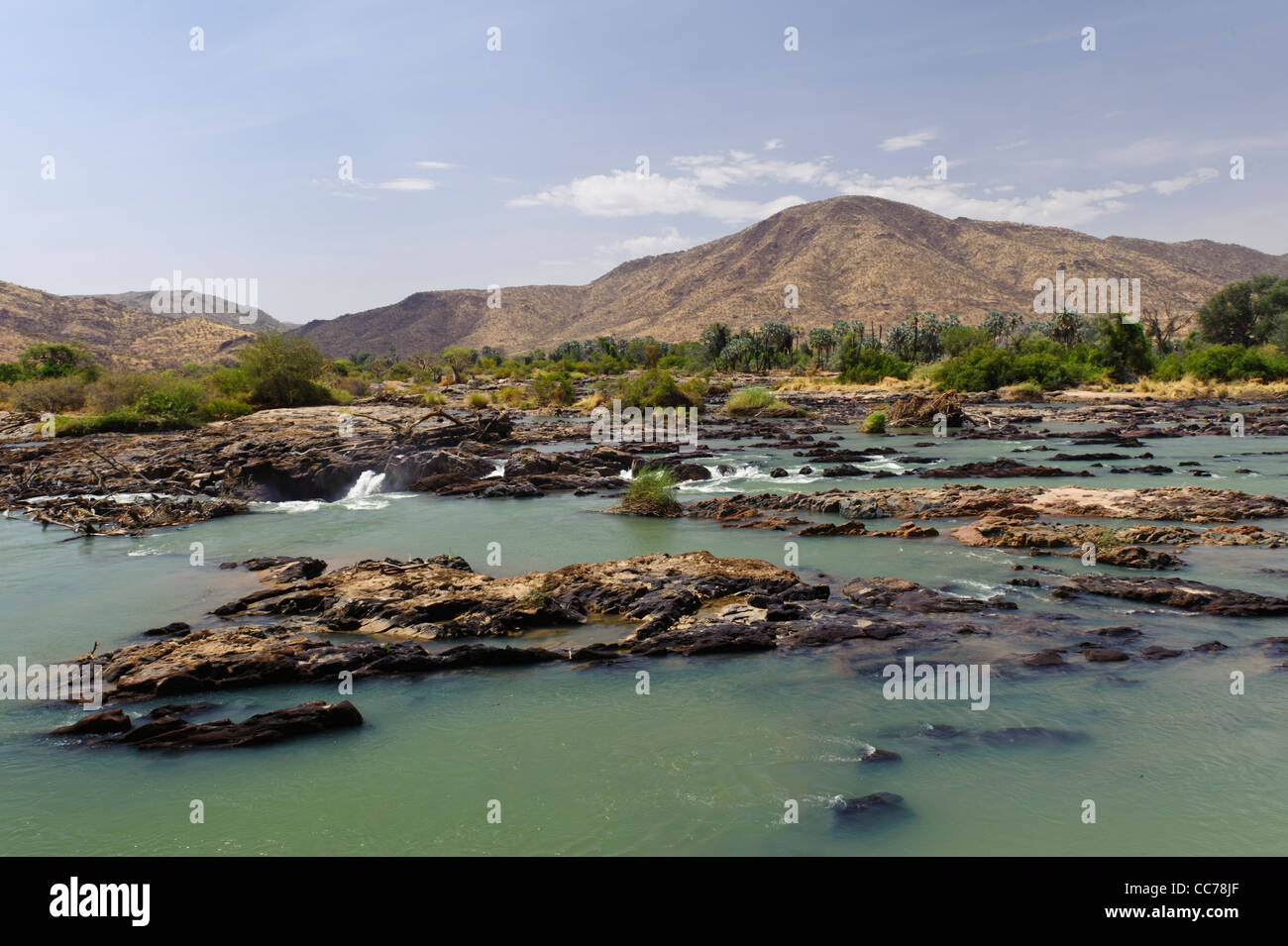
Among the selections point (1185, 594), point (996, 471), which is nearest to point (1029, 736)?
point (1185, 594)

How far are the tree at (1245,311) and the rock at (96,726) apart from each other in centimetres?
8803

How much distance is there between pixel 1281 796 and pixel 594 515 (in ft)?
53.1

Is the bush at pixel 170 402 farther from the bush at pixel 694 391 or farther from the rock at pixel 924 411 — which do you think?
the rock at pixel 924 411

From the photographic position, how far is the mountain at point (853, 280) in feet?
483

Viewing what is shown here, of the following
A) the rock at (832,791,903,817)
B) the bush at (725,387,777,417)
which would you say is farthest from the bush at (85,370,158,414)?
the rock at (832,791,903,817)

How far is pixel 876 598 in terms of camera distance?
41.2ft

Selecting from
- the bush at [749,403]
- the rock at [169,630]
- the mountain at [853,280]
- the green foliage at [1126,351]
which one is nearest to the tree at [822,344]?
the green foliage at [1126,351]

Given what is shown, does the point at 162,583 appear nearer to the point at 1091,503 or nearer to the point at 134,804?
the point at 134,804

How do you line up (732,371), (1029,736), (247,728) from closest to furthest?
(1029,736), (247,728), (732,371)

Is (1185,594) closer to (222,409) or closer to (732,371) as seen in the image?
(222,409)

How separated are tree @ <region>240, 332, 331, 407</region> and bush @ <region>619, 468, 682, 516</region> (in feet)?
106

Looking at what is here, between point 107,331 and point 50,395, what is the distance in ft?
237

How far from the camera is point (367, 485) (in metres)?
26.3
